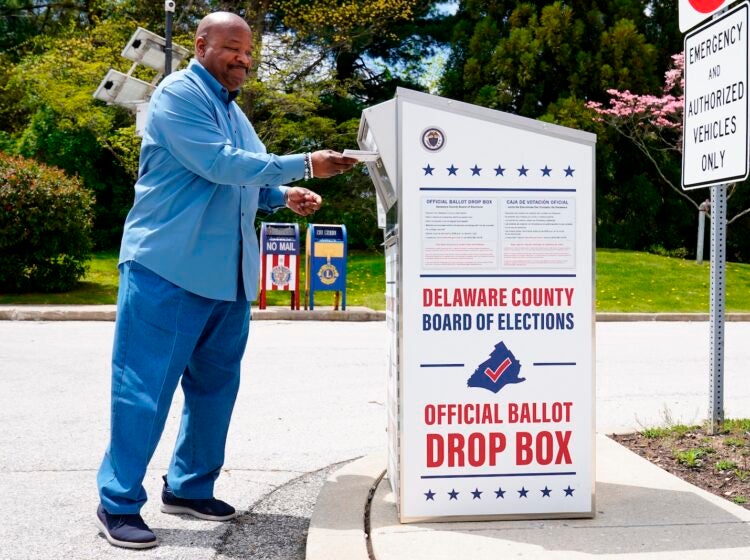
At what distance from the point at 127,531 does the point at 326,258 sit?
10.2 metres

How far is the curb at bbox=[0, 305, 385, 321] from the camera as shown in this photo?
12.6m

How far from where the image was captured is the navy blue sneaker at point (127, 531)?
10.6 feet

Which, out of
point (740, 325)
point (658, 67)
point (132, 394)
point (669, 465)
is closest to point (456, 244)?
point (132, 394)

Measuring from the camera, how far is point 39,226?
1446 cm

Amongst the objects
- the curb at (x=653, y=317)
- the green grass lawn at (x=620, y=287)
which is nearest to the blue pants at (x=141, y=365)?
the green grass lawn at (x=620, y=287)

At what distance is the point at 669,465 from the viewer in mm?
4203

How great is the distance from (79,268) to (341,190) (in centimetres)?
1035

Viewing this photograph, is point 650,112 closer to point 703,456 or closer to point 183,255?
point 703,456

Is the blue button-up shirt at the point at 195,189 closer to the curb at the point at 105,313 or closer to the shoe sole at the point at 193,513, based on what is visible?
the shoe sole at the point at 193,513

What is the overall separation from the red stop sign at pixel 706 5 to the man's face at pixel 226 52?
8.04 ft

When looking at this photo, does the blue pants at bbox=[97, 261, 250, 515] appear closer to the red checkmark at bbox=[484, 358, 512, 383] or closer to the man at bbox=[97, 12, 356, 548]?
the man at bbox=[97, 12, 356, 548]

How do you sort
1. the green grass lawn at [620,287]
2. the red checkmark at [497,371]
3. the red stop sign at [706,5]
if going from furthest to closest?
the green grass lawn at [620,287], the red stop sign at [706,5], the red checkmark at [497,371]

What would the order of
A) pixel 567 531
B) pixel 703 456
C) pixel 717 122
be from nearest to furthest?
pixel 567 531
pixel 703 456
pixel 717 122

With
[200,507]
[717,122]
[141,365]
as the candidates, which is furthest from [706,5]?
[200,507]
